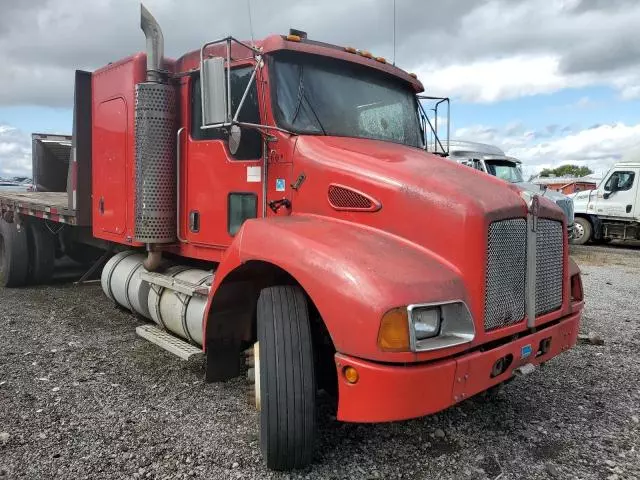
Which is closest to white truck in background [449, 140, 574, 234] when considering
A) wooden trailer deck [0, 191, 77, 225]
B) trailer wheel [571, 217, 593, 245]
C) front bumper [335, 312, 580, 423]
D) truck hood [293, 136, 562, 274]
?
trailer wheel [571, 217, 593, 245]

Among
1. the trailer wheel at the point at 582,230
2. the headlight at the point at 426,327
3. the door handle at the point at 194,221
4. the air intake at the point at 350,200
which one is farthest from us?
the trailer wheel at the point at 582,230

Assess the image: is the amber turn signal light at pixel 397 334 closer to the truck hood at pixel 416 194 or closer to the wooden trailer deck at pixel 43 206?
the truck hood at pixel 416 194

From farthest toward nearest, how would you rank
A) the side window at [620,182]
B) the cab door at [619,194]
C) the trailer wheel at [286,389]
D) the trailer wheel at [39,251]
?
the side window at [620,182] < the cab door at [619,194] < the trailer wheel at [39,251] < the trailer wheel at [286,389]

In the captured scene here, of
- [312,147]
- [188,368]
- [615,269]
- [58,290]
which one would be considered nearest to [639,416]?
[312,147]

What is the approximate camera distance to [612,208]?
16250 mm

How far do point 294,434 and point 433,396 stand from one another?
2.54 ft

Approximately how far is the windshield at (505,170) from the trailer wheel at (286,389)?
11750 millimetres

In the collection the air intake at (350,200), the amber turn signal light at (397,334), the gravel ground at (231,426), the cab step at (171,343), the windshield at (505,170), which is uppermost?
the windshield at (505,170)

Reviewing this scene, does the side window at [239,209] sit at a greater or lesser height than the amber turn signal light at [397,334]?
greater

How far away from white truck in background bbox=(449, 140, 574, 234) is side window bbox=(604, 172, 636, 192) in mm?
3193

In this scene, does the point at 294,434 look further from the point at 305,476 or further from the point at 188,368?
the point at 188,368

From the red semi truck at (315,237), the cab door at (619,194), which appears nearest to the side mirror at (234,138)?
the red semi truck at (315,237)

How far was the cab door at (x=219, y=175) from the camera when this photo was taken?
394 cm

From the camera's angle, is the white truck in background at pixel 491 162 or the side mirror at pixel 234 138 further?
the white truck in background at pixel 491 162
